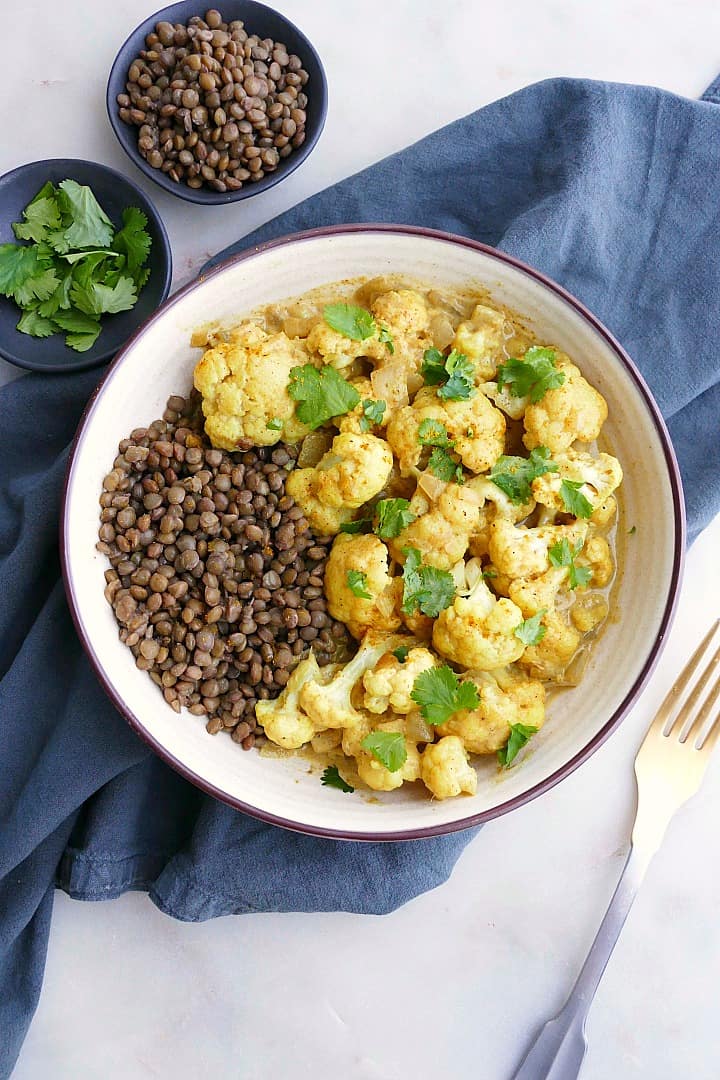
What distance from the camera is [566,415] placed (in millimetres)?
3207

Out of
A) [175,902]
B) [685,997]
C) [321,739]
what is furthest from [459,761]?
A: [685,997]

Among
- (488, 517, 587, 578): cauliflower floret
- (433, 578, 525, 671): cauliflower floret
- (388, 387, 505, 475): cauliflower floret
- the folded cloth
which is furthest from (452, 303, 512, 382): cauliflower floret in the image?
(433, 578, 525, 671): cauliflower floret

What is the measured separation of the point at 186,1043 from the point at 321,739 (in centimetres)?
149

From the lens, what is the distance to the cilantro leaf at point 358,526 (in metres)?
3.33

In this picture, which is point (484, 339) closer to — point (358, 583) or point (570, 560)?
point (570, 560)

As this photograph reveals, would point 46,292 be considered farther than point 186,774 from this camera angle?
Yes

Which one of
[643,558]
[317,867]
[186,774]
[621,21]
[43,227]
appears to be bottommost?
[317,867]

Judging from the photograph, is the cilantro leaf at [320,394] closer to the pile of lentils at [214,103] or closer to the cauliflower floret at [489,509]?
the cauliflower floret at [489,509]

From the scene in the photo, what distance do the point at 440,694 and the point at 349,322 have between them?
51.0 inches

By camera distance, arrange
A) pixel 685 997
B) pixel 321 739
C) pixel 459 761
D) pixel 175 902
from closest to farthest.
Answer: pixel 459 761
pixel 321 739
pixel 175 902
pixel 685 997

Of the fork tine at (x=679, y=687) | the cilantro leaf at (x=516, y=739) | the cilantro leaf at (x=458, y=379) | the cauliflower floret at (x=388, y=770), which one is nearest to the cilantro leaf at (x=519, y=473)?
the cilantro leaf at (x=458, y=379)

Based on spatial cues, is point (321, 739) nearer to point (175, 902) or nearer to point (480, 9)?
point (175, 902)

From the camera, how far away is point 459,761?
3.17 meters

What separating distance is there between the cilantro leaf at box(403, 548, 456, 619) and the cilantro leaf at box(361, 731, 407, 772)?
43 centimetres
